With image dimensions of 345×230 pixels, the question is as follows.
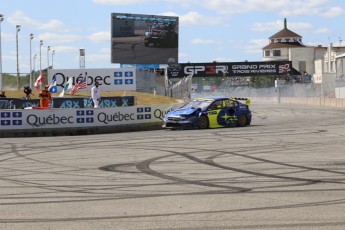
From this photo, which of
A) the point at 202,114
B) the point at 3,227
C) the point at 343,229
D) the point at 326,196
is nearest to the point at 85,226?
the point at 3,227

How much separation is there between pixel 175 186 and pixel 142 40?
46858mm

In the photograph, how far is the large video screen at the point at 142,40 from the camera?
183 ft

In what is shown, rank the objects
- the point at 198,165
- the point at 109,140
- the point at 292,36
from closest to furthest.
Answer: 1. the point at 198,165
2. the point at 109,140
3. the point at 292,36

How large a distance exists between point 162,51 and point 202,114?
105ft

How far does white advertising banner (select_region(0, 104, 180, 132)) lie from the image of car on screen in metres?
30.4

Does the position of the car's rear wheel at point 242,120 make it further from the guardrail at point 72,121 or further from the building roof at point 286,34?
the building roof at point 286,34

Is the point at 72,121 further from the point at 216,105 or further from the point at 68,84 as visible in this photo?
the point at 68,84

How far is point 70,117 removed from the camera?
24.5 metres

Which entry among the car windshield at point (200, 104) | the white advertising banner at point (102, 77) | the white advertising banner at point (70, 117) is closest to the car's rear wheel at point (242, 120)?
the car windshield at point (200, 104)

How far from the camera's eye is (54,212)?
7.97 metres

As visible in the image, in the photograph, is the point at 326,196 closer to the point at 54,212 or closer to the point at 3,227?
the point at 54,212

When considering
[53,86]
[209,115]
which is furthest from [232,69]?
[209,115]

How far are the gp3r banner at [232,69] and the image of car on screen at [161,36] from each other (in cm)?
2042

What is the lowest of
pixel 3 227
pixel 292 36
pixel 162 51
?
pixel 3 227
